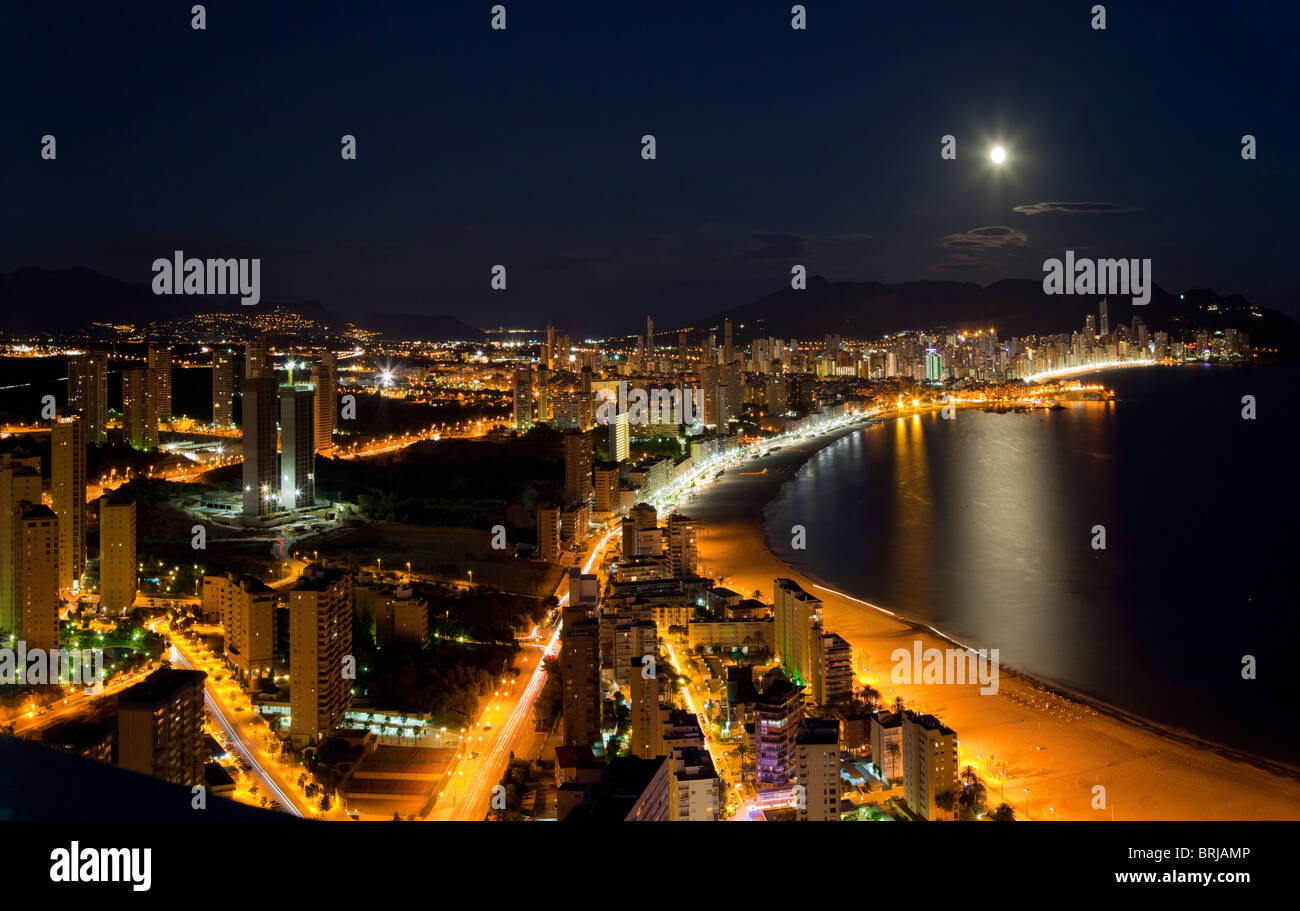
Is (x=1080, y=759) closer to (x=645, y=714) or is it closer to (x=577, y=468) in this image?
(x=645, y=714)

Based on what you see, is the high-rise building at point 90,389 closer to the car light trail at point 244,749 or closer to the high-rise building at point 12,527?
the high-rise building at point 12,527

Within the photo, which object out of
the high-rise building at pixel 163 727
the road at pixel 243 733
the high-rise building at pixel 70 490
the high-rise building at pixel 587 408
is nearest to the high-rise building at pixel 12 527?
the road at pixel 243 733

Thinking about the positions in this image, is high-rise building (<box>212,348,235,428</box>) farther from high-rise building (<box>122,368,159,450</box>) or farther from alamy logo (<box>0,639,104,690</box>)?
alamy logo (<box>0,639,104,690</box>)
